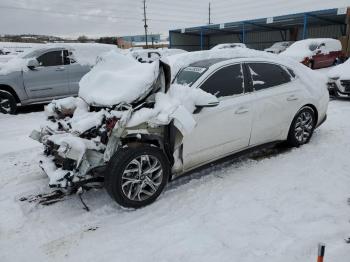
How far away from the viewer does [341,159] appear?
15.9 ft

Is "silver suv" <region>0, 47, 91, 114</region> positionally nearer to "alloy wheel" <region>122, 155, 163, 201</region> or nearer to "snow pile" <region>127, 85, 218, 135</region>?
"snow pile" <region>127, 85, 218, 135</region>

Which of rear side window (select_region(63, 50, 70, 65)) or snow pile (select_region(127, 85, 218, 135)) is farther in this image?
rear side window (select_region(63, 50, 70, 65))

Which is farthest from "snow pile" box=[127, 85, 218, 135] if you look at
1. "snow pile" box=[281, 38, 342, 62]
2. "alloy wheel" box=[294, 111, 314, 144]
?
"snow pile" box=[281, 38, 342, 62]

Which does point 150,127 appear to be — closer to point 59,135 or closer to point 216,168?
point 59,135

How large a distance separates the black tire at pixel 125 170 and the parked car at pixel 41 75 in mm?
6612

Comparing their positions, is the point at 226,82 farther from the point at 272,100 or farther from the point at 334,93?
the point at 334,93

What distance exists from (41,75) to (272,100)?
682cm

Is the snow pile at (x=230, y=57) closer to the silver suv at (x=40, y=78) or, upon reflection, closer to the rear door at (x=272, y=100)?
the rear door at (x=272, y=100)

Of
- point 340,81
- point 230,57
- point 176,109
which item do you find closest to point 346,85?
point 340,81

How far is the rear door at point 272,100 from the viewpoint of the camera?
15.4ft

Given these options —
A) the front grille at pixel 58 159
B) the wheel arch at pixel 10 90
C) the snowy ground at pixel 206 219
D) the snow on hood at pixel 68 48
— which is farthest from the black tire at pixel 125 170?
the wheel arch at pixel 10 90

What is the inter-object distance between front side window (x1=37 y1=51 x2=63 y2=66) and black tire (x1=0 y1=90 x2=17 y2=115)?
1262mm

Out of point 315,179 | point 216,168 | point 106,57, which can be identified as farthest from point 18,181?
point 315,179

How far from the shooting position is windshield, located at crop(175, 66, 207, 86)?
4321mm
